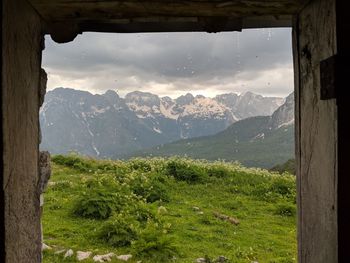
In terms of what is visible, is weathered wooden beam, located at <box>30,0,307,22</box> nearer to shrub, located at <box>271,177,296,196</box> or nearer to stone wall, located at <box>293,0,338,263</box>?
stone wall, located at <box>293,0,338,263</box>

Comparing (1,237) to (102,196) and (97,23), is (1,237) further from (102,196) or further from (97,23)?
(102,196)

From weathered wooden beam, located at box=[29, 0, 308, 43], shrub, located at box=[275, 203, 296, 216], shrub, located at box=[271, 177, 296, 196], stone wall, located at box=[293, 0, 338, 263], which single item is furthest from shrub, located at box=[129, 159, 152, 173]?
stone wall, located at box=[293, 0, 338, 263]

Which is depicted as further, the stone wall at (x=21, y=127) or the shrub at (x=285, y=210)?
the shrub at (x=285, y=210)

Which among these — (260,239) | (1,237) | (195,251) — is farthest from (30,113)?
(260,239)

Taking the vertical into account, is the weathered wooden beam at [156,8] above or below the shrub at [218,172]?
above

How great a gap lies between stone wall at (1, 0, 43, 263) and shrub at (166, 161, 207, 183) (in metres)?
10.3

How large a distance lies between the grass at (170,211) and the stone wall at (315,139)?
4546 mm

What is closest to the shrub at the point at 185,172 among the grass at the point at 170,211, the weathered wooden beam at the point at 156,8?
the grass at the point at 170,211

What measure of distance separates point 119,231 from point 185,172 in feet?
19.3

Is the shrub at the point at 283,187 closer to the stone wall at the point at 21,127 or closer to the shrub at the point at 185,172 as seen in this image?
the shrub at the point at 185,172

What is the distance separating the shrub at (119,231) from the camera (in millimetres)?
7754

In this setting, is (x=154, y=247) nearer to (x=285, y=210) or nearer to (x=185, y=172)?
(x=285, y=210)

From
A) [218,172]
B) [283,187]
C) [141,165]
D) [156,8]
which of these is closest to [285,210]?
[283,187]

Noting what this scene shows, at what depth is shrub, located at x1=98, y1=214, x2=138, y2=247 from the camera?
775cm
